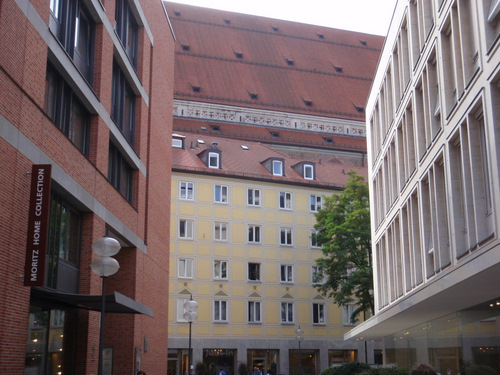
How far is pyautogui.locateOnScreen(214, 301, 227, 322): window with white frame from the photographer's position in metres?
52.1

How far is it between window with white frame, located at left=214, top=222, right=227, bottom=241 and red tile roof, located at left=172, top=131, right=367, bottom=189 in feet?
11.9

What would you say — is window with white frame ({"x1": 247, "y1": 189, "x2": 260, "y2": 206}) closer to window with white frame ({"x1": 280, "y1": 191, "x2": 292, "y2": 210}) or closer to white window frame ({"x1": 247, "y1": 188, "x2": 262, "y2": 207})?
→ white window frame ({"x1": 247, "y1": 188, "x2": 262, "y2": 207})

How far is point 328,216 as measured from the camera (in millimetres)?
46688

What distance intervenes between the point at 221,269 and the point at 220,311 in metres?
2.91

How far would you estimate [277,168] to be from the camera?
190 ft

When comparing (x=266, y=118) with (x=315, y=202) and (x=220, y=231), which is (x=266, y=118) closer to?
(x=315, y=202)

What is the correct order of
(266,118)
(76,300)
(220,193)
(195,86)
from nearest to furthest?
(76,300), (220,193), (195,86), (266,118)

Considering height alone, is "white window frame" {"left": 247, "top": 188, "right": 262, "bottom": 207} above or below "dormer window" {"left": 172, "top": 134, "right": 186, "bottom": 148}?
below

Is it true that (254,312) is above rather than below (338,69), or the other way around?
below

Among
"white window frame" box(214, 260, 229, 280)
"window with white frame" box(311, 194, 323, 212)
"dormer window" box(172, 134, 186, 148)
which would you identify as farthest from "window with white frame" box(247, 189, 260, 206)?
"dormer window" box(172, 134, 186, 148)

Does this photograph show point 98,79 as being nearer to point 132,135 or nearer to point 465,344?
point 132,135

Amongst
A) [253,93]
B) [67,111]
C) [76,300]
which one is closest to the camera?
[76,300]

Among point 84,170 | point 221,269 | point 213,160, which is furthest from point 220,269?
→ point 84,170

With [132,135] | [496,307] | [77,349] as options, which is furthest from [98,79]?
A: [496,307]
